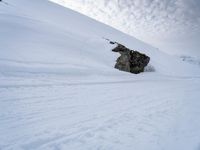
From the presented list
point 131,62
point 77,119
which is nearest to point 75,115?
point 77,119

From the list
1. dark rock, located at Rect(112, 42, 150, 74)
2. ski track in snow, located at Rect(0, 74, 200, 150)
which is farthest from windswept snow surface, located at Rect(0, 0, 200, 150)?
dark rock, located at Rect(112, 42, 150, 74)

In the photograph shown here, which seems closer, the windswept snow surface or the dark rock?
the windswept snow surface

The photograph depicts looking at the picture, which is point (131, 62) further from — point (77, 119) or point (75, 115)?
point (77, 119)

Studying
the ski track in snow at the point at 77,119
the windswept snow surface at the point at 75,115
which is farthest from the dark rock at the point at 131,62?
the ski track in snow at the point at 77,119

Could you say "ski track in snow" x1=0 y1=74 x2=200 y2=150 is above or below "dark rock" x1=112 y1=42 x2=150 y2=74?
below

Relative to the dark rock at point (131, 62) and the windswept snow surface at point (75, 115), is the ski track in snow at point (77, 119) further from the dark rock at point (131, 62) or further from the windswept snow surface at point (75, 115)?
the dark rock at point (131, 62)

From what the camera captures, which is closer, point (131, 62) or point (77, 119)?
point (77, 119)

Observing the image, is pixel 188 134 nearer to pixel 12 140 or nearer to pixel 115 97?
pixel 115 97

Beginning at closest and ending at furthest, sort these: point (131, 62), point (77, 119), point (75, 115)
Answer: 1. point (77, 119)
2. point (75, 115)
3. point (131, 62)

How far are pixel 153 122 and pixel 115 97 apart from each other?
5.56 feet

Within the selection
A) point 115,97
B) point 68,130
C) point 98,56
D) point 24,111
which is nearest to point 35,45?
point 98,56

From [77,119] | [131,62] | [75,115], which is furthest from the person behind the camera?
[131,62]

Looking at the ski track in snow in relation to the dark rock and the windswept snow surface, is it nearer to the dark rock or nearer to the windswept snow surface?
the windswept snow surface

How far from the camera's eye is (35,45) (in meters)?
10.5
